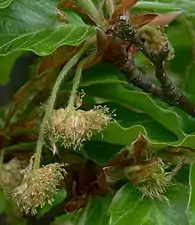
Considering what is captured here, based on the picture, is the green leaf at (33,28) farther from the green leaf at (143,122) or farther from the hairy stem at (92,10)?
the green leaf at (143,122)

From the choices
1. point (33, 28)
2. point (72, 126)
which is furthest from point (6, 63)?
point (72, 126)

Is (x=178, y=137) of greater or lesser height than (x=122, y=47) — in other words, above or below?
below

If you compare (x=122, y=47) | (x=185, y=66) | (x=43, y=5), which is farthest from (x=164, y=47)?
(x=185, y=66)

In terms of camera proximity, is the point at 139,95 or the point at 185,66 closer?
the point at 139,95

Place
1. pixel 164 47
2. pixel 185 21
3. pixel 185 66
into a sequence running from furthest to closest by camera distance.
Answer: pixel 185 66, pixel 185 21, pixel 164 47

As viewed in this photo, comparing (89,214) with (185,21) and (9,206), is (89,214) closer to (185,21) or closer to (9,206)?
(9,206)

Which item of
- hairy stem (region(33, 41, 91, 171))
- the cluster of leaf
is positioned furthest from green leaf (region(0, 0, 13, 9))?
hairy stem (region(33, 41, 91, 171))

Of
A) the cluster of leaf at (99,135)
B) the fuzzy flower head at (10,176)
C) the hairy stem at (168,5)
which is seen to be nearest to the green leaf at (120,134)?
the cluster of leaf at (99,135)

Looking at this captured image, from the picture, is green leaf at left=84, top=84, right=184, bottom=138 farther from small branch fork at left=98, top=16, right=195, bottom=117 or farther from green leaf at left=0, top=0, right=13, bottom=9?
green leaf at left=0, top=0, right=13, bottom=9
